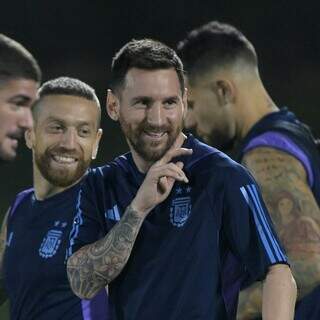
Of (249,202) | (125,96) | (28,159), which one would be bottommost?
(28,159)

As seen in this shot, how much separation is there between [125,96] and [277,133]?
620mm

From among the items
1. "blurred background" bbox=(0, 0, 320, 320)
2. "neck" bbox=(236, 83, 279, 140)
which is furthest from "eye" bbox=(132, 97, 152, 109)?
"blurred background" bbox=(0, 0, 320, 320)

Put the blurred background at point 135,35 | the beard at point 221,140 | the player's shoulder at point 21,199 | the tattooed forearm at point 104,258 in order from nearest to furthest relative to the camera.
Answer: the tattooed forearm at point 104,258, the beard at point 221,140, the player's shoulder at point 21,199, the blurred background at point 135,35

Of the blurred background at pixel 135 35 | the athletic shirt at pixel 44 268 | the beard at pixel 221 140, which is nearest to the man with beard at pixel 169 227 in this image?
the athletic shirt at pixel 44 268

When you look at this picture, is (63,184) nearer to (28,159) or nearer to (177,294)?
(177,294)

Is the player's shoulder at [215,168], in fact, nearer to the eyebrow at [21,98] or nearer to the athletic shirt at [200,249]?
the athletic shirt at [200,249]

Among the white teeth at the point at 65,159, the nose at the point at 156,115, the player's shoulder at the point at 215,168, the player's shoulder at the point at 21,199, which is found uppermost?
the nose at the point at 156,115

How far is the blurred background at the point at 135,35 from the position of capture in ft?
17.8

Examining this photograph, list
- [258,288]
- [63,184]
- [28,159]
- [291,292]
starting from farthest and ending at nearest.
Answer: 1. [28,159]
2. [63,184]
3. [258,288]
4. [291,292]

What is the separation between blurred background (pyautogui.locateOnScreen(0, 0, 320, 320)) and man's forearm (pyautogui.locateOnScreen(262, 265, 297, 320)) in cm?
326

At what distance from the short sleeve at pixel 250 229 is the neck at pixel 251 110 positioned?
2.69 feet

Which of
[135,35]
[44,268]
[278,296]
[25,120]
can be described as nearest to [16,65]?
[25,120]

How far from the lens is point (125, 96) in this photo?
229 centimetres

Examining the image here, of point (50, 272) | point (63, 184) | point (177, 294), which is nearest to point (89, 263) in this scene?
point (177, 294)
